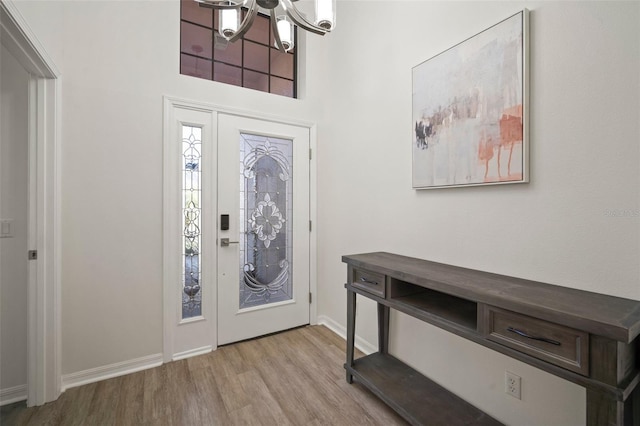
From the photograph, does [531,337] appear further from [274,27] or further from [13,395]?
[13,395]

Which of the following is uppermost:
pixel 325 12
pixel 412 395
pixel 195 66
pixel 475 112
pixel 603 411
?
pixel 195 66

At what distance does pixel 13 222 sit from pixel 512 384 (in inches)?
121

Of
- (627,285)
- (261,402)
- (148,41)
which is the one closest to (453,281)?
(627,285)

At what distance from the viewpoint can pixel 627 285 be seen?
1102 millimetres

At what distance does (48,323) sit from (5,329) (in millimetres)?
290

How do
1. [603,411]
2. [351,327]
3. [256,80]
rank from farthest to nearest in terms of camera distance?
[256,80]
[351,327]
[603,411]

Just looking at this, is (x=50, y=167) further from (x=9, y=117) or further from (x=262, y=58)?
(x=262, y=58)

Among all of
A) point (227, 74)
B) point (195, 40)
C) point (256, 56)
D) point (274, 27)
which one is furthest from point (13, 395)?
point (256, 56)

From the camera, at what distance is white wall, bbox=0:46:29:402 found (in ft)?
5.80

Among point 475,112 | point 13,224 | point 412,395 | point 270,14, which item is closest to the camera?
point 270,14

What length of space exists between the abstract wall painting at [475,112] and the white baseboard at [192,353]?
2168 millimetres

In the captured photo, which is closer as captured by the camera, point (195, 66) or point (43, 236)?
point (43, 236)

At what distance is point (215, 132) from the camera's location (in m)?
2.43

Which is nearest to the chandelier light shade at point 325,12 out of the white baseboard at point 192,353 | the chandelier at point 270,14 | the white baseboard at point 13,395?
the chandelier at point 270,14
